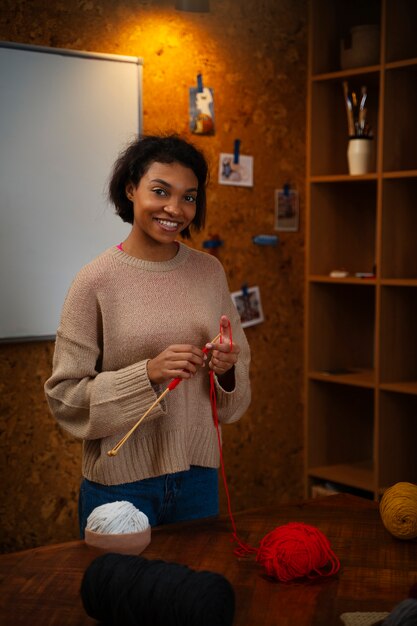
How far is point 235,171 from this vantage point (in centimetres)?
375

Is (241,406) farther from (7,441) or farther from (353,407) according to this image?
(353,407)

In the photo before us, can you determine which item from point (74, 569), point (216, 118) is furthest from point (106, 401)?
point (216, 118)

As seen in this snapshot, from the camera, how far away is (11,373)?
3.16m

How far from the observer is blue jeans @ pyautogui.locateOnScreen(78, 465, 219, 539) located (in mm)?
2102

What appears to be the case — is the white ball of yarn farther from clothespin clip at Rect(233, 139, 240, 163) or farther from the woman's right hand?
clothespin clip at Rect(233, 139, 240, 163)

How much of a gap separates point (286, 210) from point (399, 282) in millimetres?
686

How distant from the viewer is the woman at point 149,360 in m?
2.05

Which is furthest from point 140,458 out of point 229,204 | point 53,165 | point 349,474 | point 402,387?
point 349,474

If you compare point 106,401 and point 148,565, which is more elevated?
point 106,401

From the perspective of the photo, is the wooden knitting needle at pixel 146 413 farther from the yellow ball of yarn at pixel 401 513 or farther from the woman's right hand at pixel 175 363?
the yellow ball of yarn at pixel 401 513

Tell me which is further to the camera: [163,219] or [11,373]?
[11,373]

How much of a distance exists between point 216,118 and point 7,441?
1.57 m

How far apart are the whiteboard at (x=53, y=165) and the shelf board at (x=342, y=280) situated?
954mm

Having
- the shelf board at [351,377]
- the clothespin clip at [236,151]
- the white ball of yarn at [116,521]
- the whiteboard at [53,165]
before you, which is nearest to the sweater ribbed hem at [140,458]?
the white ball of yarn at [116,521]
